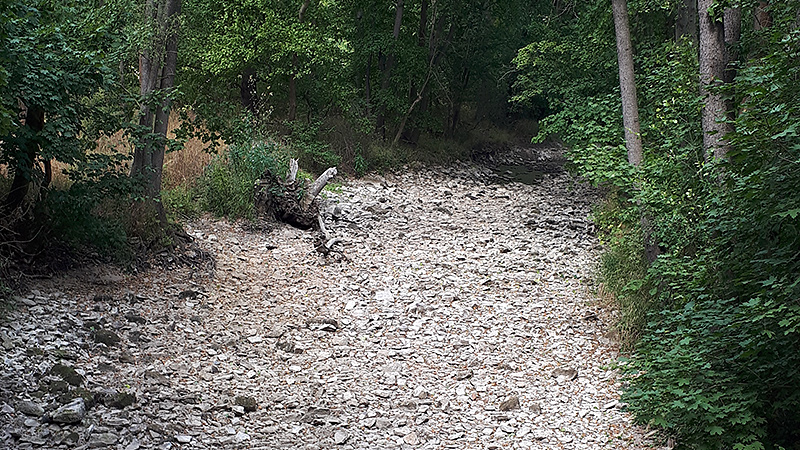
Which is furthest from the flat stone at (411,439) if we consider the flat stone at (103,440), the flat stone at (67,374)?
the flat stone at (67,374)

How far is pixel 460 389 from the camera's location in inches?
273

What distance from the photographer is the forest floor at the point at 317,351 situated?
18.1 ft

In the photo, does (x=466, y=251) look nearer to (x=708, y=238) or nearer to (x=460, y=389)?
(x=460, y=389)

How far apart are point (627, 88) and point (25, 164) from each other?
8251mm

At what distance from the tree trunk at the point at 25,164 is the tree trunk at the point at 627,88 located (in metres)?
7.67

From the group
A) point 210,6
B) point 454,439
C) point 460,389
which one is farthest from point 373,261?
→ point 210,6

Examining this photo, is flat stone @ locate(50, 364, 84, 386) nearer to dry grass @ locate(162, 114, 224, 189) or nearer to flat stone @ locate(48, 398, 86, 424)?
flat stone @ locate(48, 398, 86, 424)

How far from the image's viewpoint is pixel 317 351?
761 centimetres

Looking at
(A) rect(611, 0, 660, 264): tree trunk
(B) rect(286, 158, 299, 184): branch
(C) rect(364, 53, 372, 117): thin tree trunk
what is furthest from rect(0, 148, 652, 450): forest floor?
(C) rect(364, 53, 372, 117): thin tree trunk

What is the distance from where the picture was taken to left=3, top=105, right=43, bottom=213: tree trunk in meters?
6.39

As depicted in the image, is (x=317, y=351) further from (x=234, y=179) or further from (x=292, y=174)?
(x=292, y=174)

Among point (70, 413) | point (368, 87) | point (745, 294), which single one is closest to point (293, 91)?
point (368, 87)

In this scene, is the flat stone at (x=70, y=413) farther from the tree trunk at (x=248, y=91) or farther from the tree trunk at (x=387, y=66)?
the tree trunk at (x=387, y=66)

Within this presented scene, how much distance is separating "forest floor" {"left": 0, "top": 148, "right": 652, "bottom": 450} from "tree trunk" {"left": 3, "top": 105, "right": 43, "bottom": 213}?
96 cm
